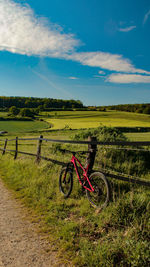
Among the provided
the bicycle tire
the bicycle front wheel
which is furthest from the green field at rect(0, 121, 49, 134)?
the bicycle front wheel

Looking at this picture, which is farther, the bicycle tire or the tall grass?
the bicycle tire

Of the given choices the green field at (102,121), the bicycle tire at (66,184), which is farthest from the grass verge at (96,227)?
the green field at (102,121)

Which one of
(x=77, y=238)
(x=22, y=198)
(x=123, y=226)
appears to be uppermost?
(x=123, y=226)

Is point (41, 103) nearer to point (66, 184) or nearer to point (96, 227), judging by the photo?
point (66, 184)

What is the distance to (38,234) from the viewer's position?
11.9 ft

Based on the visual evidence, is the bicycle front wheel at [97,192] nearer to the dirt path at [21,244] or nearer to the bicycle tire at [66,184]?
the bicycle tire at [66,184]

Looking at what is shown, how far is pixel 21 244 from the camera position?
3.34 meters

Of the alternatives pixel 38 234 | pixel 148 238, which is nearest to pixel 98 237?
pixel 148 238

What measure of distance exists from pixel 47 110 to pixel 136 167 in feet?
290

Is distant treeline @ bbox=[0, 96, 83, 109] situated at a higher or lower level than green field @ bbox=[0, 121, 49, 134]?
higher

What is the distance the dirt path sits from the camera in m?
2.90

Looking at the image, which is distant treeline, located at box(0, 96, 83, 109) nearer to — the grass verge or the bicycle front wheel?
the grass verge

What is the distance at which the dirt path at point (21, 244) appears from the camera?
2.90 meters

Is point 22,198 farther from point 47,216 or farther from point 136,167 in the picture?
point 136,167
